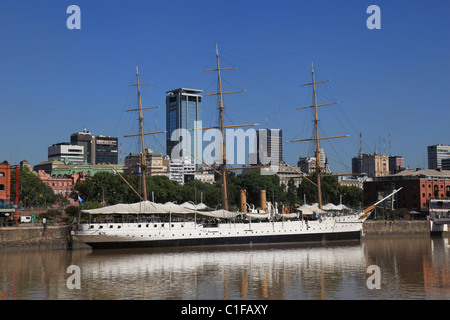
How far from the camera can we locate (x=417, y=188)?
13162 cm

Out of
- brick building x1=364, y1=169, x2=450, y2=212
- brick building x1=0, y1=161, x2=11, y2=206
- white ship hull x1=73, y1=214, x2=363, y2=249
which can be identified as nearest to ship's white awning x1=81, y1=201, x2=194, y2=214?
white ship hull x1=73, y1=214, x2=363, y2=249

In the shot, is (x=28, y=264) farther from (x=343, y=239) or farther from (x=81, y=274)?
(x=343, y=239)

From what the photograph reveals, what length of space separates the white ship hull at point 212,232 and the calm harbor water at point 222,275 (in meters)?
4.01

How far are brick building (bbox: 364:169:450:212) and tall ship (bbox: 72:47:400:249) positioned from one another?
135 feet

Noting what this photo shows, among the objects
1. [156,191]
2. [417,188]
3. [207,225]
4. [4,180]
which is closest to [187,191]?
[156,191]

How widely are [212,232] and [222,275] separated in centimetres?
3392

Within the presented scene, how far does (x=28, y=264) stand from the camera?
175ft

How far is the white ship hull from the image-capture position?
71.8 metres

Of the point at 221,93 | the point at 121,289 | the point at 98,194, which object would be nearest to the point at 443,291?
the point at 121,289
